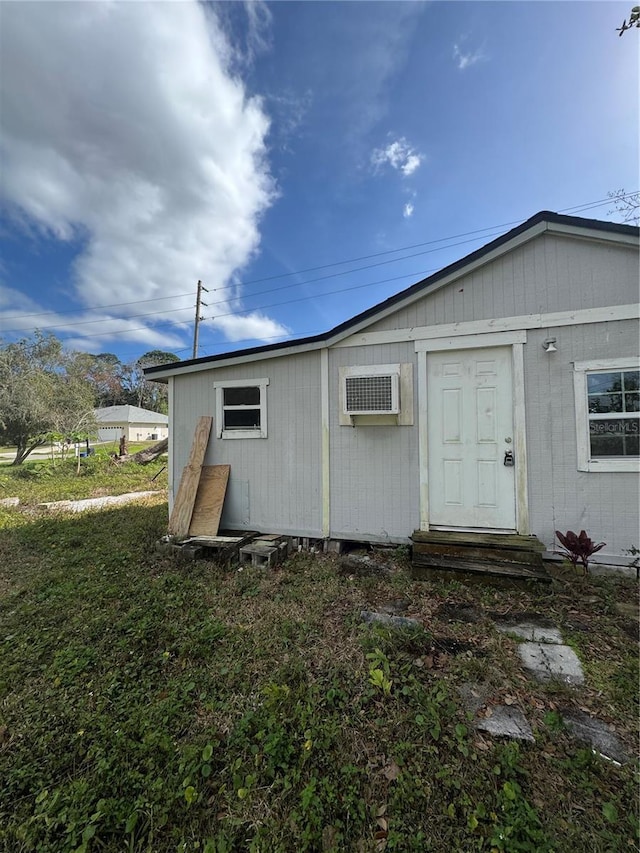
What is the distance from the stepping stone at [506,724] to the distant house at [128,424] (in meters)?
31.3

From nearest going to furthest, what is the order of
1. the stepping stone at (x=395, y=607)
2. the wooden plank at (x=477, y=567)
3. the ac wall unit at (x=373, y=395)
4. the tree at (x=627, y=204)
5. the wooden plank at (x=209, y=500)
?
1. the stepping stone at (x=395, y=607)
2. the wooden plank at (x=477, y=567)
3. the ac wall unit at (x=373, y=395)
4. the wooden plank at (x=209, y=500)
5. the tree at (x=627, y=204)

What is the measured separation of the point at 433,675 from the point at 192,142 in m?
9.98

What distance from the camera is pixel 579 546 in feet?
10.6

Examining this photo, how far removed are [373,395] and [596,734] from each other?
122 inches

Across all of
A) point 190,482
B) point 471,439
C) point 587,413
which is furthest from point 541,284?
point 190,482

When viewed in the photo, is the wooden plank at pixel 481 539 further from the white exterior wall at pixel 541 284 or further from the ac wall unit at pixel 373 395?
the white exterior wall at pixel 541 284

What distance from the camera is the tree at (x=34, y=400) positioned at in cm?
1390

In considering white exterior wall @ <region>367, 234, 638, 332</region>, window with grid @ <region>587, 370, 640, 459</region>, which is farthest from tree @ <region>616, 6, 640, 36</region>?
window with grid @ <region>587, 370, 640, 459</region>

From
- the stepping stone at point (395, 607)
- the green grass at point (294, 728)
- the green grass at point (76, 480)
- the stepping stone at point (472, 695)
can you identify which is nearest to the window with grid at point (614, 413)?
the green grass at point (294, 728)

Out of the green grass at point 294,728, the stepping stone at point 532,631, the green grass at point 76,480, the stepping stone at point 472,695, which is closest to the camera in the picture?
the green grass at point 294,728

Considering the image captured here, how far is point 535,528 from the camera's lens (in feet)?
11.6

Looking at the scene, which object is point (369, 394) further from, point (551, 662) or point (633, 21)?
point (633, 21)

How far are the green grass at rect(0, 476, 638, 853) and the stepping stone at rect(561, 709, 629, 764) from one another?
2.6 inches

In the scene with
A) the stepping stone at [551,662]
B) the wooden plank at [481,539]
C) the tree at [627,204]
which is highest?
the tree at [627,204]
